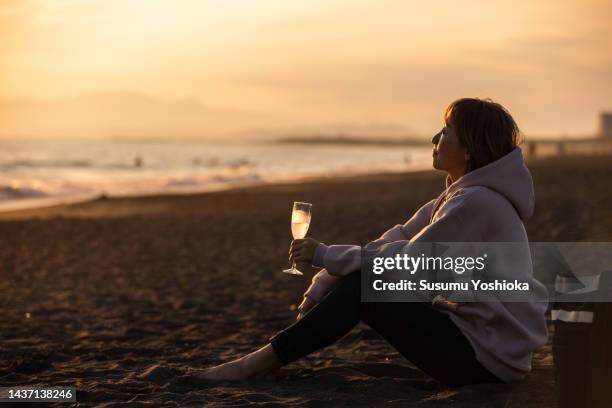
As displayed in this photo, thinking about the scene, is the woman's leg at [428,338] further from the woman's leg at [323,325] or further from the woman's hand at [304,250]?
the woman's hand at [304,250]

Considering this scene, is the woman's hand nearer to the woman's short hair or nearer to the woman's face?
the woman's face

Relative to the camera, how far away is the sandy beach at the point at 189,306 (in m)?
3.84

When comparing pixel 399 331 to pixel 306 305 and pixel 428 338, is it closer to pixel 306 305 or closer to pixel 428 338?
pixel 428 338

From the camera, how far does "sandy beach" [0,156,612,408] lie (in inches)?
151

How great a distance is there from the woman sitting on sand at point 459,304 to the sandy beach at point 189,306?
23 cm

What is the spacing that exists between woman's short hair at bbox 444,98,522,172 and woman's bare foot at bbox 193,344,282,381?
1.37m

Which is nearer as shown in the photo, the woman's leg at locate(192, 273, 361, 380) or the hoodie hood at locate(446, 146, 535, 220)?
the hoodie hood at locate(446, 146, 535, 220)

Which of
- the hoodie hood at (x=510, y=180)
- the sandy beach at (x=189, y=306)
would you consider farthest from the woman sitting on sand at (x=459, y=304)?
the sandy beach at (x=189, y=306)

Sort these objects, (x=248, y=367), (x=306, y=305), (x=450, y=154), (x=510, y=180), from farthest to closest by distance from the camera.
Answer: (x=248, y=367) < (x=306, y=305) < (x=450, y=154) < (x=510, y=180)

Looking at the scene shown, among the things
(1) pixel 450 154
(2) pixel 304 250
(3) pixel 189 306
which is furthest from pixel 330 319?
(3) pixel 189 306

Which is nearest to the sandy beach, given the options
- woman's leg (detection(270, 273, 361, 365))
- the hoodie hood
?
woman's leg (detection(270, 273, 361, 365))

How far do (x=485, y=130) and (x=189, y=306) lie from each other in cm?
413

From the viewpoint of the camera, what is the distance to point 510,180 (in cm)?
A: 324

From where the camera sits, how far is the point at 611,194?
14.7 m
